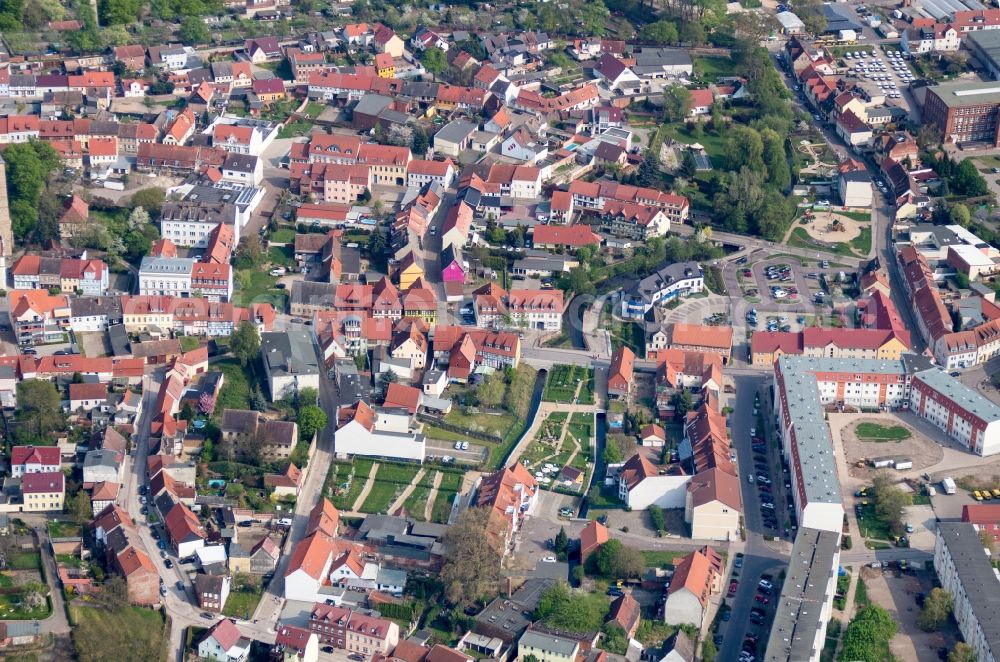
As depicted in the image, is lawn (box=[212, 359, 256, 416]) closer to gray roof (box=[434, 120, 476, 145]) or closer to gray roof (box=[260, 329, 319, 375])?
gray roof (box=[260, 329, 319, 375])

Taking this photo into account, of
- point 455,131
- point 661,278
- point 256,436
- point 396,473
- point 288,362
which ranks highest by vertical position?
point 455,131

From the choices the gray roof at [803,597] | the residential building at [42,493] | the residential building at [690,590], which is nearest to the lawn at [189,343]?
the residential building at [42,493]

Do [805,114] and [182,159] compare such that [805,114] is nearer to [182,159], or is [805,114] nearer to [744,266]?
[744,266]

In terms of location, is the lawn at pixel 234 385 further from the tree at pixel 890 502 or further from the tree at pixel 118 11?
the tree at pixel 118 11

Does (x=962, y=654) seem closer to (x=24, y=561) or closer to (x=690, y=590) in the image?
(x=690, y=590)

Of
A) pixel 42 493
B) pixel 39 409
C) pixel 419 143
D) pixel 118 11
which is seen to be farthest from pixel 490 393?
pixel 118 11

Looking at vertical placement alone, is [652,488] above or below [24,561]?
above
